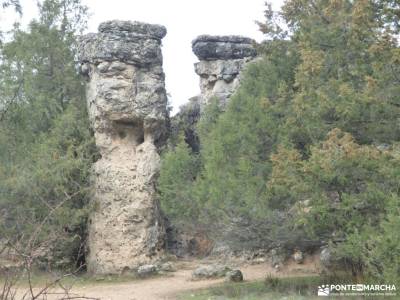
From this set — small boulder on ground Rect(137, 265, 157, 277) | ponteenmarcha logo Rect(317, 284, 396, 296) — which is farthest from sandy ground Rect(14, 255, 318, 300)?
ponteenmarcha logo Rect(317, 284, 396, 296)

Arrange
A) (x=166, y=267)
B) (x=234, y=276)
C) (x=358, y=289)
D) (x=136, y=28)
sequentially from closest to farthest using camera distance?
1. (x=358, y=289)
2. (x=234, y=276)
3. (x=166, y=267)
4. (x=136, y=28)

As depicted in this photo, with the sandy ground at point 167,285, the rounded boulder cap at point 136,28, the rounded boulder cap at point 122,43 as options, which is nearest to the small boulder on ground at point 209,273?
the sandy ground at point 167,285

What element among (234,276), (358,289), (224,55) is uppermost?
(224,55)

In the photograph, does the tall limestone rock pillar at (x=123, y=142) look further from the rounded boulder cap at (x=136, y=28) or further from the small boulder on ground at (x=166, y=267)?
the small boulder on ground at (x=166, y=267)

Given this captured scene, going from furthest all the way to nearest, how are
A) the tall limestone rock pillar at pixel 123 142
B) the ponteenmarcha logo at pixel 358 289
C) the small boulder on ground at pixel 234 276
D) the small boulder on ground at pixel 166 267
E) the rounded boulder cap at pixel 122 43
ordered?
the rounded boulder cap at pixel 122 43, the tall limestone rock pillar at pixel 123 142, the small boulder on ground at pixel 166 267, the small boulder on ground at pixel 234 276, the ponteenmarcha logo at pixel 358 289

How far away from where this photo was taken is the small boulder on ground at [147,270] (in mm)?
15922

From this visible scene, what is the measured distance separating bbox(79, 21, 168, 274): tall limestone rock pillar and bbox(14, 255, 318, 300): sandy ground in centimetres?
146

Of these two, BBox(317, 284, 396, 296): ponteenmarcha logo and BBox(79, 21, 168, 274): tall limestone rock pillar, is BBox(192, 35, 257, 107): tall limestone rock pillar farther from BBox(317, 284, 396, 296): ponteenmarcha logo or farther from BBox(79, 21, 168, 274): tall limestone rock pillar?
BBox(317, 284, 396, 296): ponteenmarcha logo

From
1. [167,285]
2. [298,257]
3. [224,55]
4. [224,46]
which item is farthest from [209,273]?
[224,46]

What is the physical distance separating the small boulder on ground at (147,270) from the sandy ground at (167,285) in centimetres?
38

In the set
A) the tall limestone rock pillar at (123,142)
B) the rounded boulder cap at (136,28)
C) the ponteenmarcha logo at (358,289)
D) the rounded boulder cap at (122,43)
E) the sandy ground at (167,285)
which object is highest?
the rounded boulder cap at (136,28)

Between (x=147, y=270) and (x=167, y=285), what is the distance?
2.19 meters

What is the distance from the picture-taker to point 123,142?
58.9ft

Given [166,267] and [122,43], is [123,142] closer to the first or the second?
[122,43]
